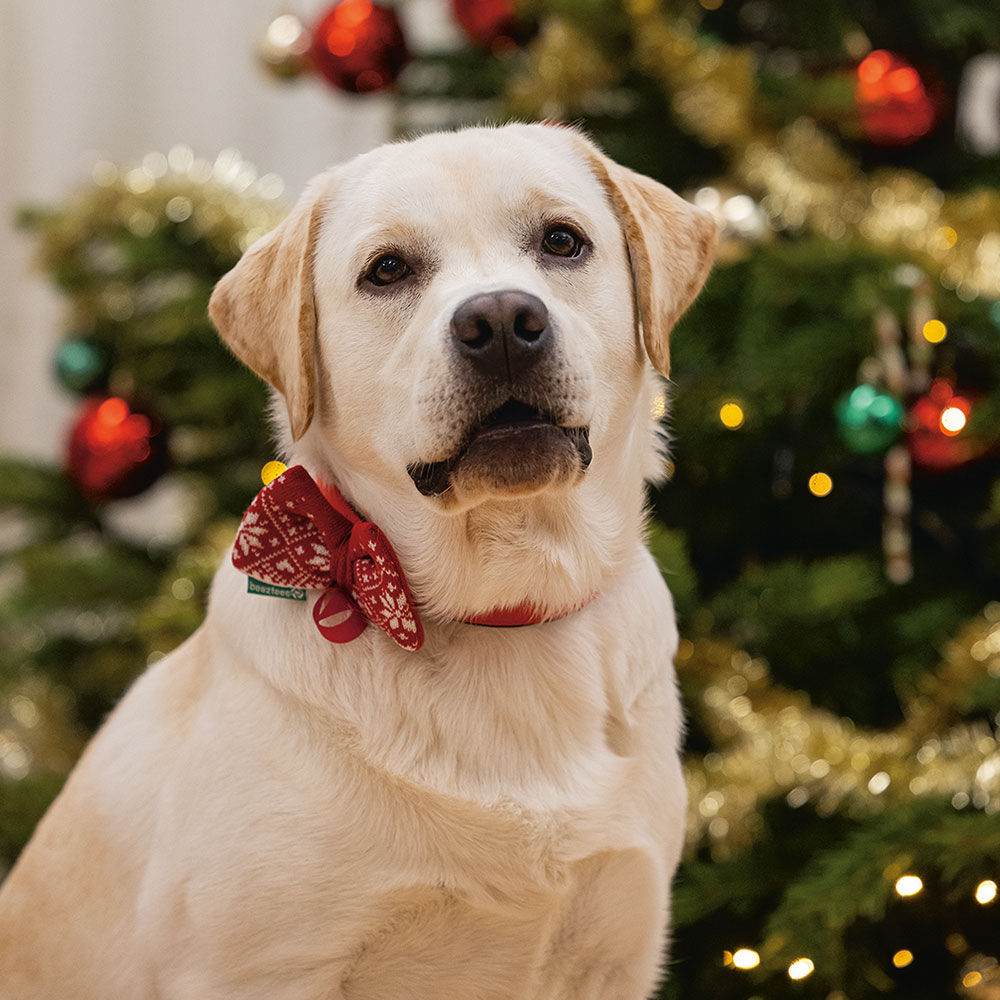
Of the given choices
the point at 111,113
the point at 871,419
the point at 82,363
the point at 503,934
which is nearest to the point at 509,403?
the point at 503,934

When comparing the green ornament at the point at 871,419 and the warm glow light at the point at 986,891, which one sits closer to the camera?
the warm glow light at the point at 986,891

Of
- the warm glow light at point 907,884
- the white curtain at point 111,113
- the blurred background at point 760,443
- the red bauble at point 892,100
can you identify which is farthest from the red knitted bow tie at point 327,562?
the white curtain at point 111,113

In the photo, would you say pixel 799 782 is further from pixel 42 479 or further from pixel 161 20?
pixel 161 20

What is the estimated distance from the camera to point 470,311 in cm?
116

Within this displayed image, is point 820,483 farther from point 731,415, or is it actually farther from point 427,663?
point 427,663

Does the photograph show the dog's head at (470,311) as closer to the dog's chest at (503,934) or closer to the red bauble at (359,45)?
the dog's chest at (503,934)

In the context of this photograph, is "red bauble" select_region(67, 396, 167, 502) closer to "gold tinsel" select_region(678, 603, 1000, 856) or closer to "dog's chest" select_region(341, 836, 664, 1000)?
"gold tinsel" select_region(678, 603, 1000, 856)

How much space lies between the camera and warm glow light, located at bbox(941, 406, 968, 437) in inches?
78.4

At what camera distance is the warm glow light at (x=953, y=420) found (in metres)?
1.99

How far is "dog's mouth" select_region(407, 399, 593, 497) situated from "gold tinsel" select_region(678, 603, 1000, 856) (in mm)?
914

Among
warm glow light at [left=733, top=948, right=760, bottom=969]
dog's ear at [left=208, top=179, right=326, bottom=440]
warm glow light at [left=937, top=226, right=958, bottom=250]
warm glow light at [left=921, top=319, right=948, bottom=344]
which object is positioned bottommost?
warm glow light at [left=733, top=948, right=760, bottom=969]

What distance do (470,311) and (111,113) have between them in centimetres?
321

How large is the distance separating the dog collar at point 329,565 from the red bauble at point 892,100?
1.49 meters

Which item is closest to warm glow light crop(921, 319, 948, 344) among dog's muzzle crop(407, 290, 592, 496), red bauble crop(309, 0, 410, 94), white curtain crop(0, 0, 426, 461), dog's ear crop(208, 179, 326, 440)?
dog's muzzle crop(407, 290, 592, 496)
